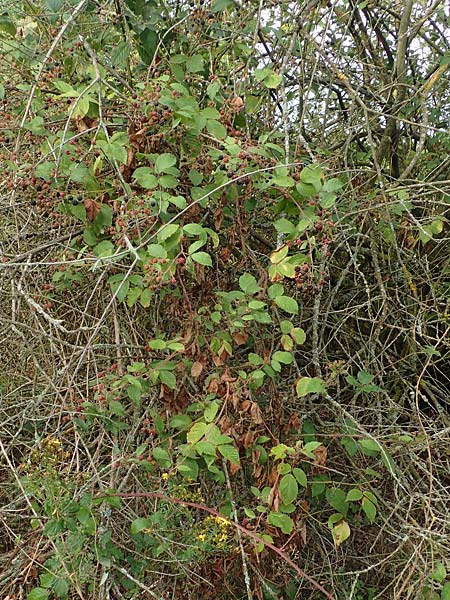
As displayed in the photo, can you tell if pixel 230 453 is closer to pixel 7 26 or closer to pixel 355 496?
pixel 355 496

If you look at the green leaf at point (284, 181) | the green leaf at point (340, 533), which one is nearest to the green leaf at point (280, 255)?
the green leaf at point (284, 181)

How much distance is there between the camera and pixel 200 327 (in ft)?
6.32

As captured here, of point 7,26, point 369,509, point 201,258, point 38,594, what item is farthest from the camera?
point 7,26

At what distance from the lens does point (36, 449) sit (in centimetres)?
191

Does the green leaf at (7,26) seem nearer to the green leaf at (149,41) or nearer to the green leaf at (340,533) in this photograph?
the green leaf at (149,41)

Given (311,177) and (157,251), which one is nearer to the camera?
(157,251)

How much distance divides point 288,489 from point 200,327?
0.51 meters

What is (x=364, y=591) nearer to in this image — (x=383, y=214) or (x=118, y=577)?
(x=118, y=577)

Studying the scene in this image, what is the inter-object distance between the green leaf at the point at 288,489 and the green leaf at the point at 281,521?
4 cm

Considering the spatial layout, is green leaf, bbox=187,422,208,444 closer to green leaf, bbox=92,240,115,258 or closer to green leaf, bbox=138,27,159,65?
green leaf, bbox=92,240,115,258

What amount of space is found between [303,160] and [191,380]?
0.79 meters

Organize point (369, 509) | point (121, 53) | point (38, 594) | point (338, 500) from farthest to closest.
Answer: point (121, 53), point (338, 500), point (369, 509), point (38, 594)

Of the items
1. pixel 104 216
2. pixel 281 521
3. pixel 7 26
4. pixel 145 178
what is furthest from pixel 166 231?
pixel 7 26

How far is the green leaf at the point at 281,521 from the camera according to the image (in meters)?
1.71
